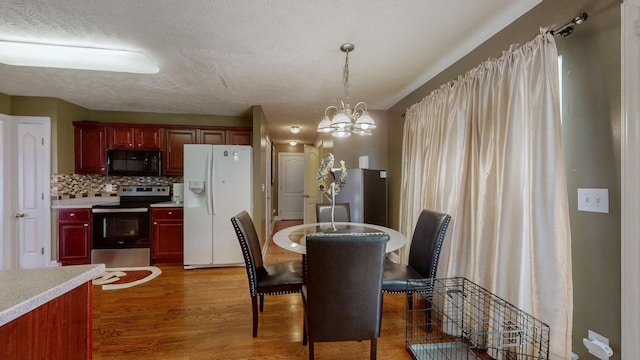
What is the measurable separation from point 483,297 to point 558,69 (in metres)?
1.51

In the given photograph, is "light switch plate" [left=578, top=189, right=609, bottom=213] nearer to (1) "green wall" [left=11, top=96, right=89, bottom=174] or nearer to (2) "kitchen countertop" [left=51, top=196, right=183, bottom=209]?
(2) "kitchen countertop" [left=51, top=196, right=183, bottom=209]

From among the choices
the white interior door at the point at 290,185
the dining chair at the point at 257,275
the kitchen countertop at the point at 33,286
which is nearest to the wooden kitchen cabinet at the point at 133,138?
the dining chair at the point at 257,275

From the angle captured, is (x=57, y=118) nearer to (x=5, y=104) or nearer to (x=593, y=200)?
(x=5, y=104)

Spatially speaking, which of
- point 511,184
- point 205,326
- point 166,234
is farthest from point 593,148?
point 166,234

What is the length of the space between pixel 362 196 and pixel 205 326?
232cm

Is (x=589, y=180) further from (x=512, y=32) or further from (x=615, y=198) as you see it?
(x=512, y=32)

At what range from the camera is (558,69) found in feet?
4.75

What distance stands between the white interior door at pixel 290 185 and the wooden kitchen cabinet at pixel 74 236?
14.4 ft

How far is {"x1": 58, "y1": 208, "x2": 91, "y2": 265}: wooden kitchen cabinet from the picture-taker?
3.53 meters

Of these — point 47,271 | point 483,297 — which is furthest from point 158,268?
point 483,297

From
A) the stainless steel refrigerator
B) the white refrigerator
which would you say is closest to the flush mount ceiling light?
the white refrigerator

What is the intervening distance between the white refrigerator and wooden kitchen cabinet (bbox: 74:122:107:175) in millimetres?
1436

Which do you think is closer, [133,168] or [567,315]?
[567,315]

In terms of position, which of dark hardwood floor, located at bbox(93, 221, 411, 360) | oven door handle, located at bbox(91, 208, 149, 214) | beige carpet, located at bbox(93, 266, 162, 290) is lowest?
dark hardwood floor, located at bbox(93, 221, 411, 360)
